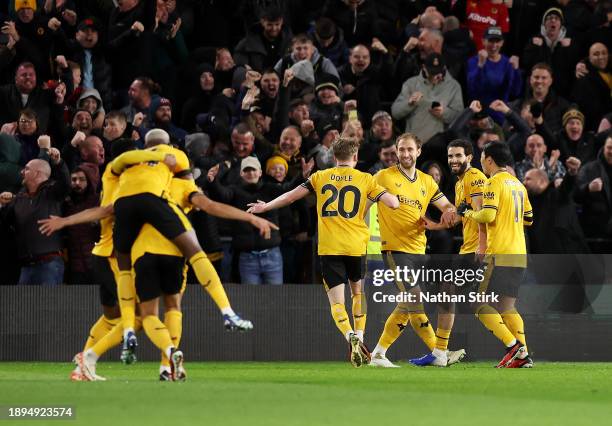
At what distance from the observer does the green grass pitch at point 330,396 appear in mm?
8938

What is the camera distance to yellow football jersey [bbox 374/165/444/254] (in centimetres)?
1590

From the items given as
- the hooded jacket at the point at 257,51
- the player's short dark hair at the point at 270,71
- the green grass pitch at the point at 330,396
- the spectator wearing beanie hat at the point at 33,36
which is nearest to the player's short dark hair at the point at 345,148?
the green grass pitch at the point at 330,396

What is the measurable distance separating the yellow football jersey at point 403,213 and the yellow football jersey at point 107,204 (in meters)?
3.92

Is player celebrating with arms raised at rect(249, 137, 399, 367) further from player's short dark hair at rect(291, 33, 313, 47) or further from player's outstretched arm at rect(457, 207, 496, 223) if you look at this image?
player's short dark hair at rect(291, 33, 313, 47)

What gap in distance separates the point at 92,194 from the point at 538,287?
237 inches

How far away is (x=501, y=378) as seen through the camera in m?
13.5

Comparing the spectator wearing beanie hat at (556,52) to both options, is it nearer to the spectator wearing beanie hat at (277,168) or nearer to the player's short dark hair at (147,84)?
the spectator wearing beanie hat at (277,168)

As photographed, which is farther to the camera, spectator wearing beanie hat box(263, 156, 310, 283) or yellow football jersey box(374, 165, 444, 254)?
spectator wearing beanie hat box(263, 156, 310, 283)

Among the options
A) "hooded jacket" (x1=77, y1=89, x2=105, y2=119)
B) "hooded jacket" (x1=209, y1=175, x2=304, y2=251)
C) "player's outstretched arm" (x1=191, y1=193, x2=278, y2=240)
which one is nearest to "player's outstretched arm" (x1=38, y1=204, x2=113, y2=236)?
"player's outstretched arm" (x1=191, y1=193, x2=278, y2=240)

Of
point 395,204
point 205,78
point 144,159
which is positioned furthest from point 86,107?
point 144,159

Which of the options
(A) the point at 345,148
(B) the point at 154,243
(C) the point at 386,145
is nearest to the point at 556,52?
(C) the point at 386,145

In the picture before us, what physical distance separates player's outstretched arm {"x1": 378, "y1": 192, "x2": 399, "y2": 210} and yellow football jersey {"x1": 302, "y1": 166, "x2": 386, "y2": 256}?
0.89 ft

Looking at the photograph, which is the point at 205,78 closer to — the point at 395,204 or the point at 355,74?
the point at 355,74

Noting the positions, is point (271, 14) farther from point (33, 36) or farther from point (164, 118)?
point (33, 36)
